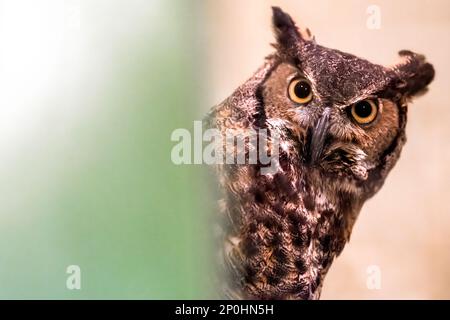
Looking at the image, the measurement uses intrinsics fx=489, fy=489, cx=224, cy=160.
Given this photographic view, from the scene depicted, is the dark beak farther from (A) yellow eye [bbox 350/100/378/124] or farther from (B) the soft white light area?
(B) the soft white light area

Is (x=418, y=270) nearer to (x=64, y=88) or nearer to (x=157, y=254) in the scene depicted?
(x=157, y=254)

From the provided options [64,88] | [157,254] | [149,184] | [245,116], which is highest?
[64,88]

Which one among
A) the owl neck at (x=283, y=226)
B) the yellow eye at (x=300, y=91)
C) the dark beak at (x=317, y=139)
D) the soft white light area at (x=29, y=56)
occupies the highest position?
the soft white light area at (x=29, y=56)

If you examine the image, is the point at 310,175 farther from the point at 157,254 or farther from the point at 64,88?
the point at 64,88

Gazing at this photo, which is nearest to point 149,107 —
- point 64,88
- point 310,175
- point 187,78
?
point 187,78

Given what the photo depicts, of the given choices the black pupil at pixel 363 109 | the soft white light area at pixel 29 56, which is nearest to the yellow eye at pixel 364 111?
the black pupil at pixel 363 109

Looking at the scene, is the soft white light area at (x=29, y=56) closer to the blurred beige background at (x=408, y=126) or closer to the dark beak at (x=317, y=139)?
the blurred beige background at (x=408, y=126)

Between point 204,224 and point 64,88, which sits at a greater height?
point 64,88

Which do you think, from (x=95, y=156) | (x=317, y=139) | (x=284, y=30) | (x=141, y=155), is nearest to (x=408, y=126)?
(x=317, y=139)
